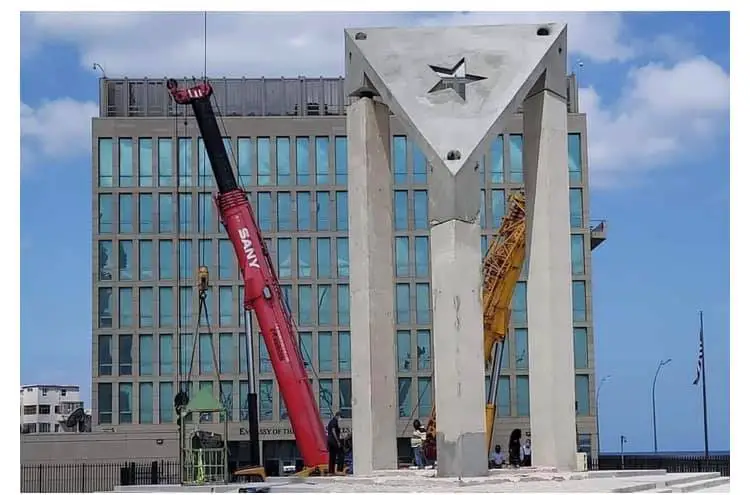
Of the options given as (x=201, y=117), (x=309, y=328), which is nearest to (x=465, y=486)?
(x=201, y=117)

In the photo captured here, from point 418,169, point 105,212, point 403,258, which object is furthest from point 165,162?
point 403,258

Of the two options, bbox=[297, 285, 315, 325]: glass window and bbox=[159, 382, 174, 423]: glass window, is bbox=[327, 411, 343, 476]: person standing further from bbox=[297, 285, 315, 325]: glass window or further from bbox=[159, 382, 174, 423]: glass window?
bbox=[159, 382, 174, 423]: glass window

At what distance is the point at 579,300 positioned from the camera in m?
62.2

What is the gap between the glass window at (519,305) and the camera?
201 feet

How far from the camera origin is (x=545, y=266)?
86.8 feet

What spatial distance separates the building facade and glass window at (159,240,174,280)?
65 mm

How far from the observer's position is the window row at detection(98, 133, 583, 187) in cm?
6103

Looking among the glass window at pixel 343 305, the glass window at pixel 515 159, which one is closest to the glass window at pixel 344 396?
the glass window at pixel 343 305

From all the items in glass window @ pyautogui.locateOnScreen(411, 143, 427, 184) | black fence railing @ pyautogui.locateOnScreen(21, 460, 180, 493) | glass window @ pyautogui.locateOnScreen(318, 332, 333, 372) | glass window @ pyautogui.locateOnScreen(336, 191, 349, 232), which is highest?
glass window @ pyautogui.locateOnScreen(411, 143, 427, 184)

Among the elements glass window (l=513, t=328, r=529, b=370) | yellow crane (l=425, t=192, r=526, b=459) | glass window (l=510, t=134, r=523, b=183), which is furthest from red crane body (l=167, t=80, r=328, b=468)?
glass window (l=510, t=134, r=523, b=183)

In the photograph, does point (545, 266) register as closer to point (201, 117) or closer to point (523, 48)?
point (523, 48)

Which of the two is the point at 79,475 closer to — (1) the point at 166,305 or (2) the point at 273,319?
(1) the point at 166,305

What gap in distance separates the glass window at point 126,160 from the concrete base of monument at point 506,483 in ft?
113

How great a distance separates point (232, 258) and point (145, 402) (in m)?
7.64
